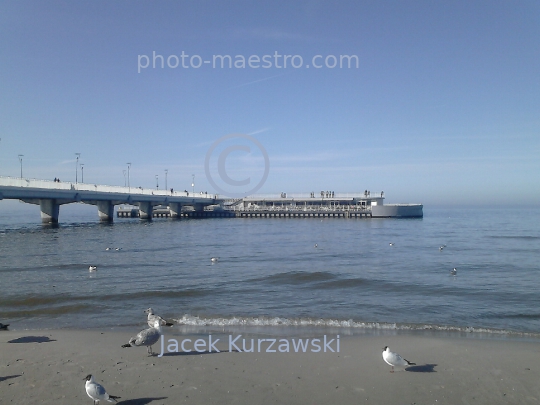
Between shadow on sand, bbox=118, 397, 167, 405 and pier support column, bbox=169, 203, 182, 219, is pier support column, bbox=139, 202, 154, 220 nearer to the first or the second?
pier support column, bbox=169, 203, 182, 219

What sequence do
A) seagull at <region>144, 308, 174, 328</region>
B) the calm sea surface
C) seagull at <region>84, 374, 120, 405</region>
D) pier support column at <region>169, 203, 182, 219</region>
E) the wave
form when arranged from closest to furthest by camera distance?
seagull at <region>84, 374, 120, 405</region>
seagull at <region>144, 308, 174, 328</region>
the wave
the calm sea surface
pier support column at <region>169, 203, 182, 219</region>

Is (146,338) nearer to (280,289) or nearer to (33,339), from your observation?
(33,339)

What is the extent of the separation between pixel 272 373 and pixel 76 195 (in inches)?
2329

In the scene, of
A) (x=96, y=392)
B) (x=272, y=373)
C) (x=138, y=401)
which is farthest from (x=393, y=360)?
(x=96, y=392)

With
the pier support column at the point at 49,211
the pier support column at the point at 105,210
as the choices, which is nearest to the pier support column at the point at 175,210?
the pier support column at the point at 105,210

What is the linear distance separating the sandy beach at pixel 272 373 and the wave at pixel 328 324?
111 cm

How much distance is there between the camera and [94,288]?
16.9 metres

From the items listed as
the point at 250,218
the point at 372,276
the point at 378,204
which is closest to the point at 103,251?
the point at 372,276

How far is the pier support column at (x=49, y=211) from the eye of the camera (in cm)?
6188

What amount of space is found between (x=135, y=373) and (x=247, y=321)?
15.2 ft

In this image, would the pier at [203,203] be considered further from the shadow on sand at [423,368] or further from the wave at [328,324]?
the shadow on sand at [423,368]

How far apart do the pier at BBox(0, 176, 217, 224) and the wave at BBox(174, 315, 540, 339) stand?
44.9 metres

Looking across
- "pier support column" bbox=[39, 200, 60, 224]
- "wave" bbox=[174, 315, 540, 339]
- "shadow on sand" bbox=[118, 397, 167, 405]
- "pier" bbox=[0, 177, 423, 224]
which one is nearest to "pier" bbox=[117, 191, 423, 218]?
"pier" bbox=[0, 177, 423, 224]

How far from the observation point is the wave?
11.1m
